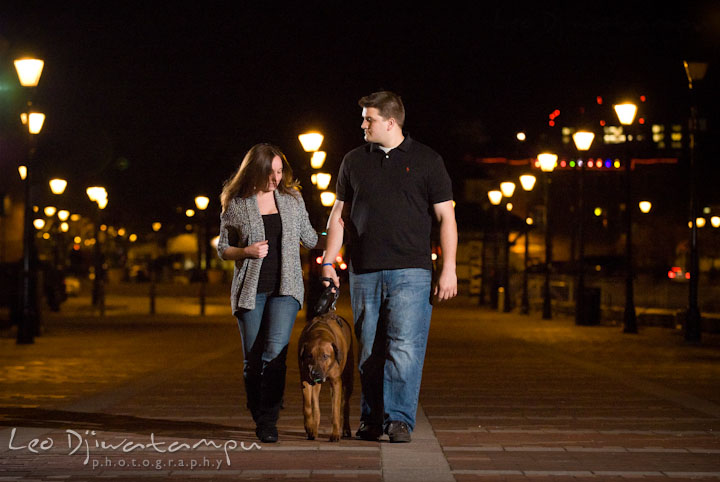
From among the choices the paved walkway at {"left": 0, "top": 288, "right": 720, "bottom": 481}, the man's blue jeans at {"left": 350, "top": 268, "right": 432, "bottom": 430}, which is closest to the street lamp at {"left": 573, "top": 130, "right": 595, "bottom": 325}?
the paved walkway at {"left": 0, "top": 288, "right": 720, "bottom": 481}

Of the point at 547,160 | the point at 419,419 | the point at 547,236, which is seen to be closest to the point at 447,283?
the point at 419,419

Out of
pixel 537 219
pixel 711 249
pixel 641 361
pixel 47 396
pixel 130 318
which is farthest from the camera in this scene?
pixel 537 219

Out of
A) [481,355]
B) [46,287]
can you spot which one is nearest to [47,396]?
[481,355]

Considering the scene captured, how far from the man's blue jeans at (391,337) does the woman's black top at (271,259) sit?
1.66 ft

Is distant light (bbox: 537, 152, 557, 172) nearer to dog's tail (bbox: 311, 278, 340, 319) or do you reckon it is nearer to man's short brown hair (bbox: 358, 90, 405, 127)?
man's short brown hair (bbox: 358, 90, 405, 127)

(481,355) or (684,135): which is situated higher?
(684,135)

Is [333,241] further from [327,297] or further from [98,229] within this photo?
[98,229]

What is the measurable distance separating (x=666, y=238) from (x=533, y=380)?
264 ft

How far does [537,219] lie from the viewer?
7094 cm

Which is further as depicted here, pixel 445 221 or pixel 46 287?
pixel 46 287

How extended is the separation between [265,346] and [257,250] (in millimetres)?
642

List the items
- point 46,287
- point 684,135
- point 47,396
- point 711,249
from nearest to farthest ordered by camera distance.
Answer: point 47,396 < point 46,287 < point 711,249 < point 684,135

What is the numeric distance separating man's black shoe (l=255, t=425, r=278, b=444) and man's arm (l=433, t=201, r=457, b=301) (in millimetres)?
1334

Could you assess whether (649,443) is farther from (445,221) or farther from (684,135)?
(684,135)
